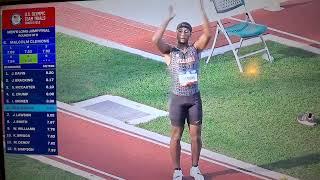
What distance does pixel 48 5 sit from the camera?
9.52ft

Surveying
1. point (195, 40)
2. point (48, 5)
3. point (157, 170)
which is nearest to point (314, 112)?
point (195, 40)

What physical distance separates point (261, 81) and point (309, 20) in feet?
1.60

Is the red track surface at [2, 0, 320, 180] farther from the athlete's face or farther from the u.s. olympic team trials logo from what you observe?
the u.s. olympic team trials logo

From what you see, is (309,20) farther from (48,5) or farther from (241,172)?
(48,5)

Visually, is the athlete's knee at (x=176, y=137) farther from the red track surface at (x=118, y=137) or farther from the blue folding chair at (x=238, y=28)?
the blue folding chair at (x=238, y=28)

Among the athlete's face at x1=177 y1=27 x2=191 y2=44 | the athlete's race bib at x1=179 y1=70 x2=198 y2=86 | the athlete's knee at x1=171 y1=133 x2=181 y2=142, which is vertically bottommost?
the athlete's knee at x1=171 y1=133 x2=181 y2=142
